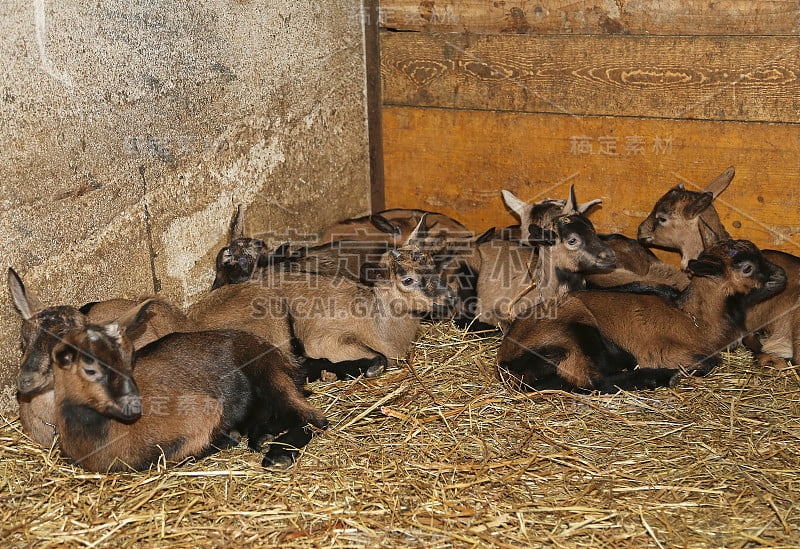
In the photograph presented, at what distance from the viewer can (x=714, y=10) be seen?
16.8 ft

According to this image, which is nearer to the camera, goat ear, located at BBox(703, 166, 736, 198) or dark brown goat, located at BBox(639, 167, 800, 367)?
dark brown goat, located at BBox(639, 167, 800, 367)

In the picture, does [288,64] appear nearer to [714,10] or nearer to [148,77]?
[148,77]

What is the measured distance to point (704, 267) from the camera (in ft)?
15.0

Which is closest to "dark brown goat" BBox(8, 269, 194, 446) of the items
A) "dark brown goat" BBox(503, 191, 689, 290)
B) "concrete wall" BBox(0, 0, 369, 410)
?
"concrete wall" BBox(0, 0, 369, 410)

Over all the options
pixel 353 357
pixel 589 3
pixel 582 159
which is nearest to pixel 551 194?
pixel 582 159

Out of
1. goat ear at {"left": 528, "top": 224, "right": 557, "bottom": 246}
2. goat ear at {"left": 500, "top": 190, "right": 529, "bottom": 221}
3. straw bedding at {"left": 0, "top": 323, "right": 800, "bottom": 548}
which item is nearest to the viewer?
straw bedding at {"left": 0, "top": 323, "right": 800, "bottom": 548}

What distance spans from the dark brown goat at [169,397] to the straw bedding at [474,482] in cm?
11

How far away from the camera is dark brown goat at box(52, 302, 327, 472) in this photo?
343cm

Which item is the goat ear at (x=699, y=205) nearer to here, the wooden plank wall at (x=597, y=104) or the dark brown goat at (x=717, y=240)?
the dark brown goat at (x=717, y=240)

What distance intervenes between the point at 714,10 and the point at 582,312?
7.36 feet

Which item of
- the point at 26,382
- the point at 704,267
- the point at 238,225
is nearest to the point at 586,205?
the point at 704,267

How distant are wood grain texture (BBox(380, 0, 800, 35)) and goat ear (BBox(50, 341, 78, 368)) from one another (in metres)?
3.77

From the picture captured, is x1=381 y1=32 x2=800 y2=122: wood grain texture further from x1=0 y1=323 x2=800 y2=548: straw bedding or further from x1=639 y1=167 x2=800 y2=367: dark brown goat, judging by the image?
x1=0 y1=323 x2=800 y2=548: straw bedding

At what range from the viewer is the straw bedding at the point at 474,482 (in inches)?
127
